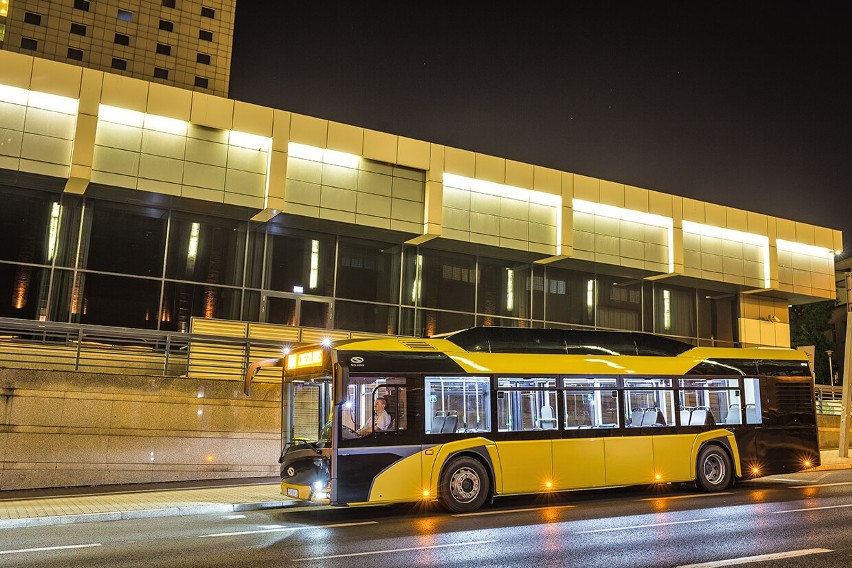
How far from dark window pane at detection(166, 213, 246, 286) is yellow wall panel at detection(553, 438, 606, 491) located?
43.1 ft

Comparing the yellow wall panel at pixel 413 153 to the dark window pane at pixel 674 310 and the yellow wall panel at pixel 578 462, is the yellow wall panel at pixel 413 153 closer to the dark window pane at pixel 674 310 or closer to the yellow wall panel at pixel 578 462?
the yellow wall panel at pixel 578 462

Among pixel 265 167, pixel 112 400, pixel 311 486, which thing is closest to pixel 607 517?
pixel 311 486

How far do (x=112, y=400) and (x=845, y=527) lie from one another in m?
14.0

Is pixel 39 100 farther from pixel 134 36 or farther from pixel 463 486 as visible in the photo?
pixel 134 36

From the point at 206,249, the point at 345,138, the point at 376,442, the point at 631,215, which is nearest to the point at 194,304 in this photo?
the point at 206,249

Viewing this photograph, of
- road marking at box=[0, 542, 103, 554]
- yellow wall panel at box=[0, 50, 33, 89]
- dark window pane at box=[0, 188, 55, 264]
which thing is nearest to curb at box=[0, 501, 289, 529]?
road marking at box=[0, 542, 103, 554]

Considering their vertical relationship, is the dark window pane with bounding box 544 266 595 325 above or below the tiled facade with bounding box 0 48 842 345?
below

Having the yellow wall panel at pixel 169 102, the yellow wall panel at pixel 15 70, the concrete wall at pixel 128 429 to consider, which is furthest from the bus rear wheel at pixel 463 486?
the yellow wall panel at pixel 15 70

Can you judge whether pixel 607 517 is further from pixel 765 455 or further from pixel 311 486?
pixel 765 455

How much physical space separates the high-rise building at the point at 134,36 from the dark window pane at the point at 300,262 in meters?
39.3

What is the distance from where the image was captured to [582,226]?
27.3 meters

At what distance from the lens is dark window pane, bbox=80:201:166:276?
21.1 m

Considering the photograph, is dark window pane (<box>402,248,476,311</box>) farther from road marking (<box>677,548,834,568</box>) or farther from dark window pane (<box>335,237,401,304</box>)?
road marking (<box>677,548,834,568</box>)

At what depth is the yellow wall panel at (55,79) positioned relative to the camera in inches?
746
